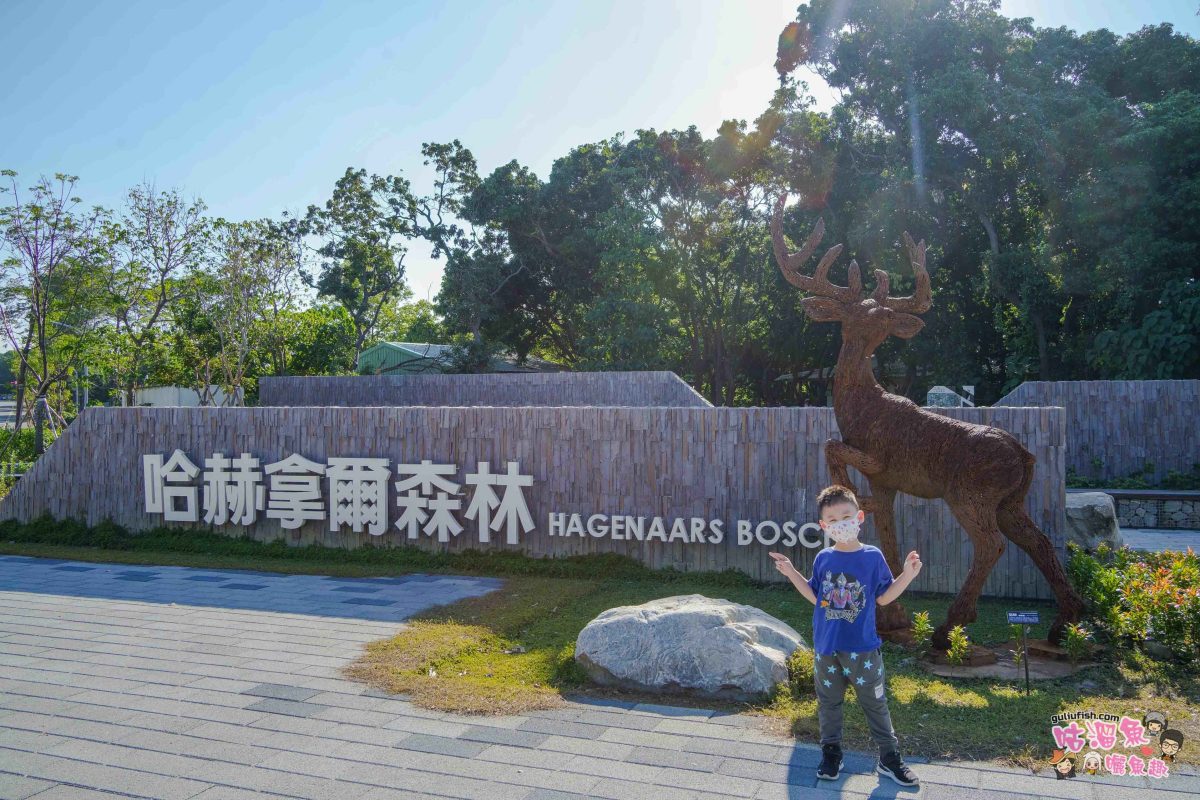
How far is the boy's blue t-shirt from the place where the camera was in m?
3.98

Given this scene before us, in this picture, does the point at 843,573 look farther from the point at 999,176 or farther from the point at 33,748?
the point at 999,176

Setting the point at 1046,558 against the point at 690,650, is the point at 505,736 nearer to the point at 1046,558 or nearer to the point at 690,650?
the point at 690,650

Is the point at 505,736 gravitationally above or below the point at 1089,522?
below

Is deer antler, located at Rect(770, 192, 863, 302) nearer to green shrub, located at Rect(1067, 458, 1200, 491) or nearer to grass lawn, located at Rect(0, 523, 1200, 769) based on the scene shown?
grass lawn, located at Rect(0, 523, 1200, 769)

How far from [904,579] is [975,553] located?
82.3 inches

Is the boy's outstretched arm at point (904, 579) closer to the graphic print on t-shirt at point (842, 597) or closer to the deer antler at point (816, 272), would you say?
the graphic print on t-shirt at point (842, 597)

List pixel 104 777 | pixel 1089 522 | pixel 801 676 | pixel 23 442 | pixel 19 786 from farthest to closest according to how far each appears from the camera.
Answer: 1. pixel 23 442
2. pixel 1089 522
3. pixel 801 676
4. pixel 104 777
5. pixel 19 786

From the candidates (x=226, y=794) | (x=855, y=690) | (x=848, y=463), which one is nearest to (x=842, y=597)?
(x=855, y=690)

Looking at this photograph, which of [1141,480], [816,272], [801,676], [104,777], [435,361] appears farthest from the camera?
[435,361]

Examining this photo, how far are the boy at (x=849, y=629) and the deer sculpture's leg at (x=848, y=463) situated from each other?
2.25 m

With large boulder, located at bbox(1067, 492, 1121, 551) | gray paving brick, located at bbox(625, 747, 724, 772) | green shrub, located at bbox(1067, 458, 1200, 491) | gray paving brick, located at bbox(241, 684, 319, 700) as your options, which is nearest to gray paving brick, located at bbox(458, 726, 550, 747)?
gray paving brick, located at bbox(625, 747, 724, 772)

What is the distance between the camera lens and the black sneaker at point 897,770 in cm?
392

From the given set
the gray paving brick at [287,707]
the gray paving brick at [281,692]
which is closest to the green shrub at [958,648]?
the gray paving brick at [287,707]

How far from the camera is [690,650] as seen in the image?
5.30 meters
